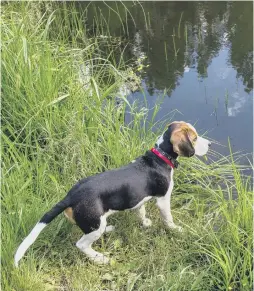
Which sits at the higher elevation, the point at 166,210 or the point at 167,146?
the point at 167,146

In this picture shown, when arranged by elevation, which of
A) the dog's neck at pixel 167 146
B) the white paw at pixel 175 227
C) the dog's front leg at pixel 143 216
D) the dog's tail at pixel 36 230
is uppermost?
the dog's neck at pixel 167 146

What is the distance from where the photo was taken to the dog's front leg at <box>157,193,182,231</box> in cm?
321

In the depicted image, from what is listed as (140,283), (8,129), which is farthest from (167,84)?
(140,283)

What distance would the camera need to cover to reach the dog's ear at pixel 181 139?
10.0 ft

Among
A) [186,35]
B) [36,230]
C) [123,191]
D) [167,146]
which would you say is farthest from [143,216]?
[186,35]

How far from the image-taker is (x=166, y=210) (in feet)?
10.6

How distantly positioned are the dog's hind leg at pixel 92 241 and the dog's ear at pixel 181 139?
70cm

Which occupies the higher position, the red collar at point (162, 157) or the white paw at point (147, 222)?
the red collar at point (162, 157)

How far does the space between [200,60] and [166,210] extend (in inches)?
148

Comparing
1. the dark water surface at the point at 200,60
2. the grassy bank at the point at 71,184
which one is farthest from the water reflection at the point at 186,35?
the grassy bank at the point at 71,184

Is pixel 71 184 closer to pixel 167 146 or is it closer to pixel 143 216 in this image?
pixel 143 216

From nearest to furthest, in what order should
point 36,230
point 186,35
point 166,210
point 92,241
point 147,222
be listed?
point 36,230
point 92,241
point 166,210
point 147,222
point 186,35

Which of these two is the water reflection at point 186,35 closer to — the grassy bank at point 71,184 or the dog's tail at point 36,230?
the grassy bank at point 71,184

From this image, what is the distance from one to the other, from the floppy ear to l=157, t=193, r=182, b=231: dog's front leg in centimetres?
36
